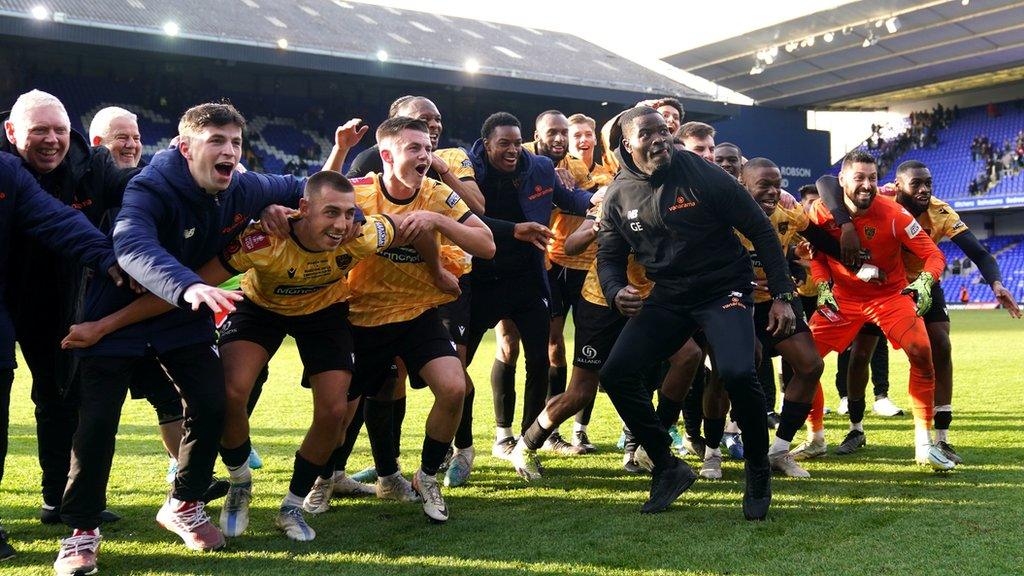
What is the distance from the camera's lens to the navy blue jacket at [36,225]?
450 centimetres

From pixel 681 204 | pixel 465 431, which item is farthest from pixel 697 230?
pixel 465 431

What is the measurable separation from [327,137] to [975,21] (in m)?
23.5

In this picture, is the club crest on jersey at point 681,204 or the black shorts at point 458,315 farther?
the black shorts at point 458,315

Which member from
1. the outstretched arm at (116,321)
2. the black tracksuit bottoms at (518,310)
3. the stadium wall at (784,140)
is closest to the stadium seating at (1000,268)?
the stadium wall at (784,140)

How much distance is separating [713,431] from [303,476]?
296 cm

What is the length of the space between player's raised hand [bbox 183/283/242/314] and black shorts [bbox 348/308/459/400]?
62.6 inches

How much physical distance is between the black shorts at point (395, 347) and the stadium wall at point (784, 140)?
38.6 meters

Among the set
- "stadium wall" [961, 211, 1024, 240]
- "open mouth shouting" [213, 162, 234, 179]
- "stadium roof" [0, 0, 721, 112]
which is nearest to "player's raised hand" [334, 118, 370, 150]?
"open mouth shouting" [213, 162, 234, 179]

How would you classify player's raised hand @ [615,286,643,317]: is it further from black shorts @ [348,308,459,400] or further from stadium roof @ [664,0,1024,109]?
stadium roof @ [664,0,1024,109]

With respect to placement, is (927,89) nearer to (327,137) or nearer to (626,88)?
(626,88)

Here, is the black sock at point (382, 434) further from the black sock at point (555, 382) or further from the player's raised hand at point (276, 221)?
the black sock at point (555, 382)

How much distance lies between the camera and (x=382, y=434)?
5883 millimetres

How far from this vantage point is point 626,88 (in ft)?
115

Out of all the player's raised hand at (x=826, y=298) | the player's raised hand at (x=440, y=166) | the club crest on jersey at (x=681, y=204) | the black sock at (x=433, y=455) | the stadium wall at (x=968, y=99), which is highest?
the stadium wall at (x=968, y=99)
